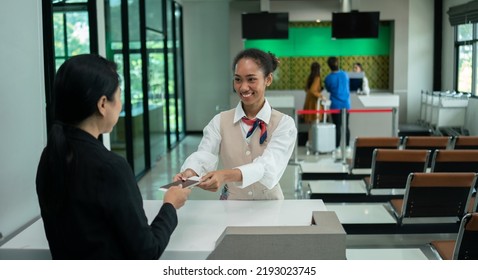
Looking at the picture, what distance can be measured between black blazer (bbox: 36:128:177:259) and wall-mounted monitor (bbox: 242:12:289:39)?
8.69 meters

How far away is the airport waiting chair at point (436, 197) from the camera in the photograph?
11.3ft

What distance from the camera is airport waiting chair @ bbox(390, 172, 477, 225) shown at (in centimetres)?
343

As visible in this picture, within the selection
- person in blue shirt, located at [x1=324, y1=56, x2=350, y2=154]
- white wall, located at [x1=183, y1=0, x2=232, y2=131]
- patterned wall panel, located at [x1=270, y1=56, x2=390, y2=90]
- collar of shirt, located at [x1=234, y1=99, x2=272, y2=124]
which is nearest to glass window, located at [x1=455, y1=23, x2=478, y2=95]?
patterned wall panel, located at [x1=270, y1=56, x2=390, y2=90]

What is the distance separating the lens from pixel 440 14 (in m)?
11.8

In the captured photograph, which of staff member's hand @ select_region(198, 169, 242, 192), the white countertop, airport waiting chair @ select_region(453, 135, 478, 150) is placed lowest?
airport waiting chair @ select_region(453, 135, 478, 150)

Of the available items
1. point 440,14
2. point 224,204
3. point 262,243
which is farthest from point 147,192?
point 440,14

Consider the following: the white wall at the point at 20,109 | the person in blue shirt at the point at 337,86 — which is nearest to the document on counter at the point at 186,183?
the white wall at the point at 20,109

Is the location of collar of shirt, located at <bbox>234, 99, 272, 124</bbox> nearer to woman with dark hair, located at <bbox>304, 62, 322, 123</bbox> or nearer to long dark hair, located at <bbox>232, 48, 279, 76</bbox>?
long dark hair, located at <bbox>232, 48, 279, 76</bbox>

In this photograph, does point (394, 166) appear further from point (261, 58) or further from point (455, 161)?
point (261, 58)

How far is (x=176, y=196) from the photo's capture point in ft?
5.43

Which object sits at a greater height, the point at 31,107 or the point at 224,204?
the point at 31,107

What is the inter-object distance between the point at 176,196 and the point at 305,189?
466 centimetres

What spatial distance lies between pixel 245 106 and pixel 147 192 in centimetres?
417
